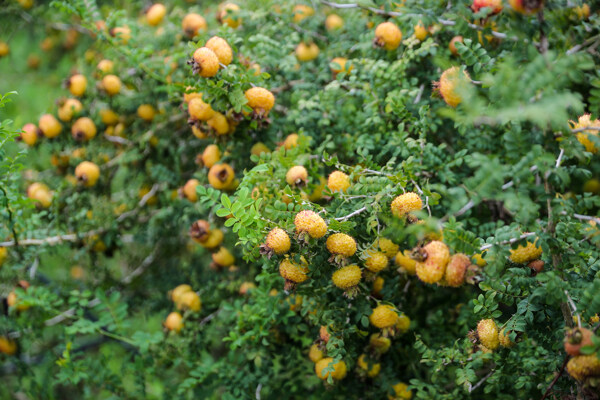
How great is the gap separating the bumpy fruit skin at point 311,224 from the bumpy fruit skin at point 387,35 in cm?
96

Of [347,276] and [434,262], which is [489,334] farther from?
[347,276]

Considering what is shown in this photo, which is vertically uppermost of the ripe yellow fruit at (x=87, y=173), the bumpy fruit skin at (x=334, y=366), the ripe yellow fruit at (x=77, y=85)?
the ripe yellow fruit at (x=77, y=85)

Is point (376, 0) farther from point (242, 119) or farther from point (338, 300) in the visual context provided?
point (338, 300)

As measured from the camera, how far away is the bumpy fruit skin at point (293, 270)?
1519mm

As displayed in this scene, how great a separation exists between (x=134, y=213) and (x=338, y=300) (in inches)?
56.4

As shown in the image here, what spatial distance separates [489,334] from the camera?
149 centimetres

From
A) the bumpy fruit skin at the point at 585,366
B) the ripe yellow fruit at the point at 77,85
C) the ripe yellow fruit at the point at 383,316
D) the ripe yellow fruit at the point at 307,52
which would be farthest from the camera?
the ripe yellow fruit at the point at 77,85

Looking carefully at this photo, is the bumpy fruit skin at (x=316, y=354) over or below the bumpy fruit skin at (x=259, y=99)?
below

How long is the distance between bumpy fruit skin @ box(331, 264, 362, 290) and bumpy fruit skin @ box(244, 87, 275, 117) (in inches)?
28.2

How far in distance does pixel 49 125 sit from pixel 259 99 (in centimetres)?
132

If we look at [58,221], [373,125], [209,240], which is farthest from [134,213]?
[373,125]

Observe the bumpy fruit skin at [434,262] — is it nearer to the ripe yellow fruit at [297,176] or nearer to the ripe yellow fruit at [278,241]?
the ripe yellow fruit at [278,241]

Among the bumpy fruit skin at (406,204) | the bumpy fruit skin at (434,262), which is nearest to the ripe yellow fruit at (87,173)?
the bumpy fruit skin at (406,204)

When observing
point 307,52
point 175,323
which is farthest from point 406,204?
point 175,323
